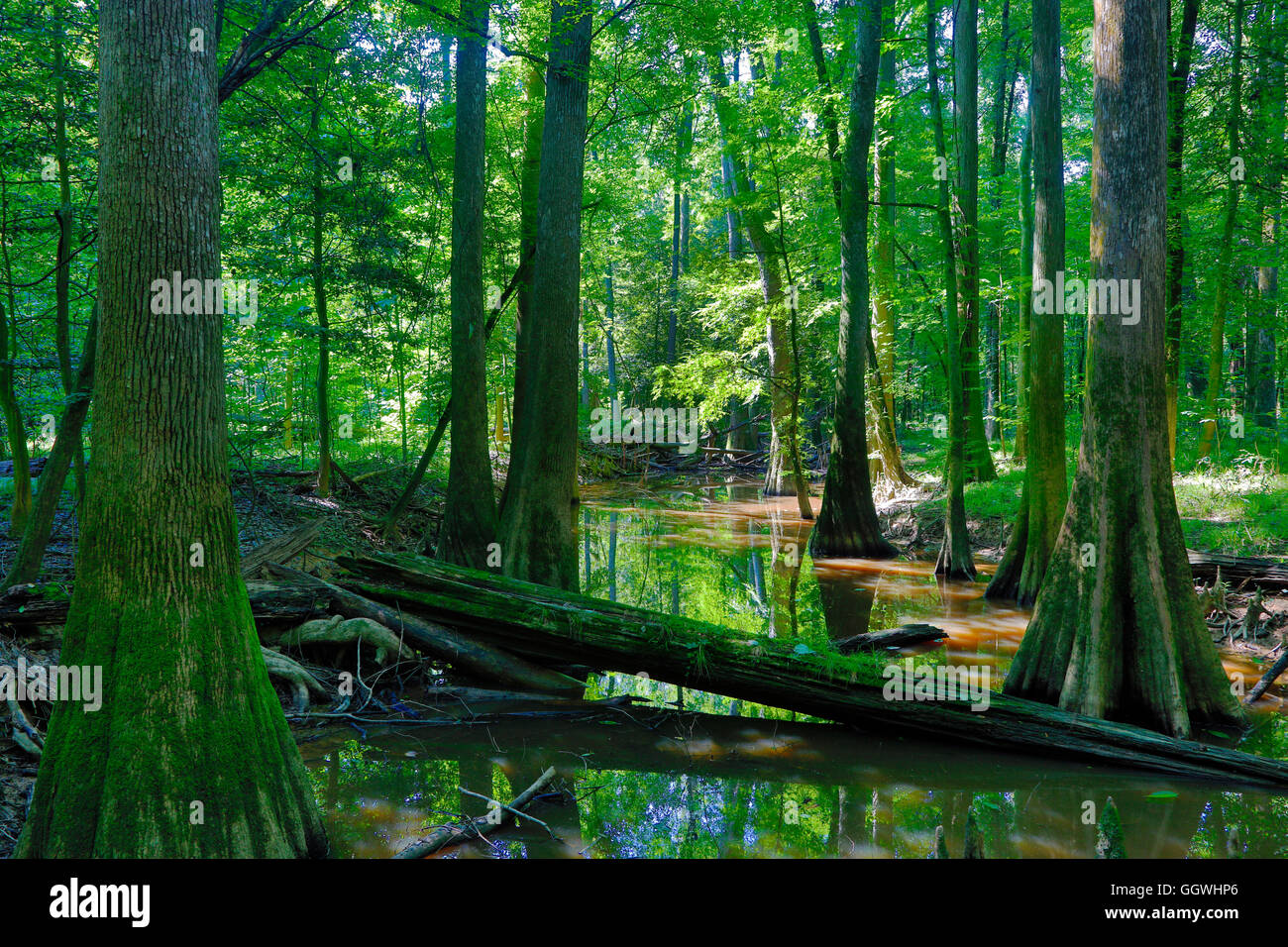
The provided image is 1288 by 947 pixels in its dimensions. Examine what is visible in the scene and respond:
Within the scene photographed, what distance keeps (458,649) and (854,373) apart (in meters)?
9.63

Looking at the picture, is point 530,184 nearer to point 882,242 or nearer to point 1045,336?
point 1045,336

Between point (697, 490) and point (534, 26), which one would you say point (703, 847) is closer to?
point (534, 26)

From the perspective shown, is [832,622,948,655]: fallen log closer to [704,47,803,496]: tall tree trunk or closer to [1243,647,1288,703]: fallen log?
[1243,647,1288,703]: fallen log

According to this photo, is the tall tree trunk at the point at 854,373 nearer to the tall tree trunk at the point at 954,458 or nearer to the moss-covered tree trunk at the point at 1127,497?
the tall tree trunk at the point at 954,458

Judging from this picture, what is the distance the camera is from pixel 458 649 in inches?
279

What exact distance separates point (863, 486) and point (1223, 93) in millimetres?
8759

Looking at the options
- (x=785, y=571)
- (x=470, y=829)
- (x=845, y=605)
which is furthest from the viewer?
(x=785, y=571)

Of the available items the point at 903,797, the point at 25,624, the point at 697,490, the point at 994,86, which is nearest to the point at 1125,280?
the point at 903,797

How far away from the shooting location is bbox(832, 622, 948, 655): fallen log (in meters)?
7.56

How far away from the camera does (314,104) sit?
9.46 m

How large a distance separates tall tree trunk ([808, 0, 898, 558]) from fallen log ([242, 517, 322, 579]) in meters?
8.43

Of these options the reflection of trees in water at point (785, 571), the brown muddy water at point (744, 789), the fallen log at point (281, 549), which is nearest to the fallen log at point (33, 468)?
the fallen log at point (281, 549)

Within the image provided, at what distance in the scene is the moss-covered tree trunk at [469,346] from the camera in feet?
33.4

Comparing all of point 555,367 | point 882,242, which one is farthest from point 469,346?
point 882,242
